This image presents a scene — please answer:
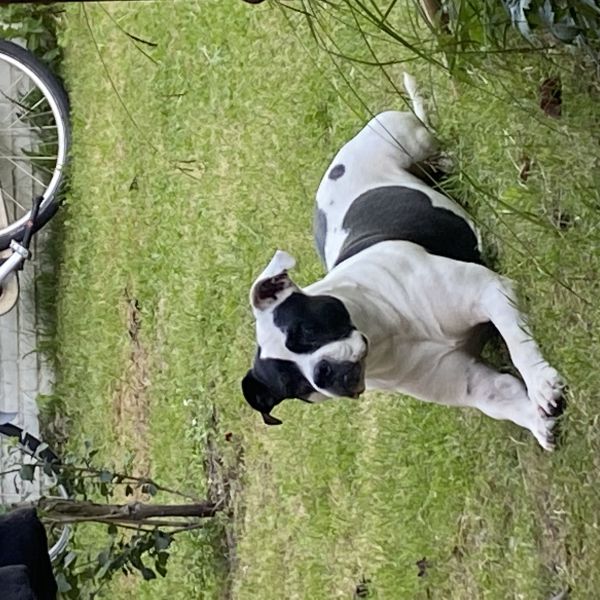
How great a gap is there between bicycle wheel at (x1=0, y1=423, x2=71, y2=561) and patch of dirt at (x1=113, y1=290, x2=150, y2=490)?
430 mm

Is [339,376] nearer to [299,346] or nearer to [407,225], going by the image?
[299,346]

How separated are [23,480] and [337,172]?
280 cm

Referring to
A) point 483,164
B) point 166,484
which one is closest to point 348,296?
point 483,164

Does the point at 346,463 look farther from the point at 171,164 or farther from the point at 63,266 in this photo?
the point at 63,266

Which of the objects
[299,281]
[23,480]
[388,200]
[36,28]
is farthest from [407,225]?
[36,28]

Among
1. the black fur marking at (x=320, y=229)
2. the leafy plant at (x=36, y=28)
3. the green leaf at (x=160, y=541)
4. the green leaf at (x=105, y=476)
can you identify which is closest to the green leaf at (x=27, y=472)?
the green leaf at (x=105, y=476)

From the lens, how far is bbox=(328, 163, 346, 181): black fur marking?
3869 millimetres

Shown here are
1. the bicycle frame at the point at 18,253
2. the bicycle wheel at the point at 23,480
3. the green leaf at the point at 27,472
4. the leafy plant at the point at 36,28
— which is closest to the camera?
the green leaf at the point at 27,472

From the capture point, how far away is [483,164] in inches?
142

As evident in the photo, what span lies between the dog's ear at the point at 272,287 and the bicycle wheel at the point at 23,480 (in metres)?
2.54

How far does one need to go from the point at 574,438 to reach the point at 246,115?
279 centimetres

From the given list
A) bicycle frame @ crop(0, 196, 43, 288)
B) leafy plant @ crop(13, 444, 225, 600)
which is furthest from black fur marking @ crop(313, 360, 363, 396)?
bicycle frame @ crop(0, 196, 43, 288)

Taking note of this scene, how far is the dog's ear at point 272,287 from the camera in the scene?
10.4 feet

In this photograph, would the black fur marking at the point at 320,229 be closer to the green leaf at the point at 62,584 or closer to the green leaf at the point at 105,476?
the green leaf at the point at 105,476
